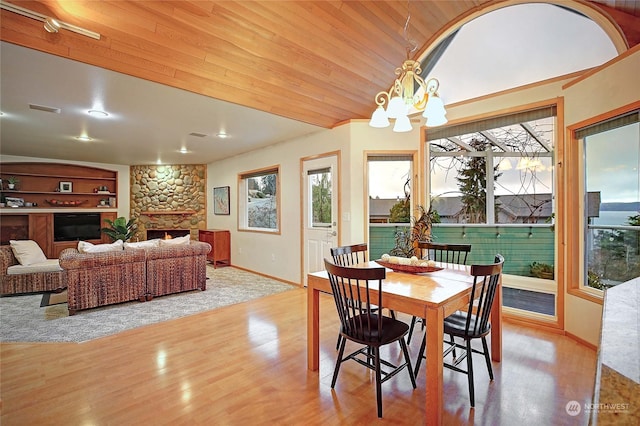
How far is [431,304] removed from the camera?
1782mm

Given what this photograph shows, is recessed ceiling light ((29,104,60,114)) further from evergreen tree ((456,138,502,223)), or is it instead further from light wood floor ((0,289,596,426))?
evergreen tree ((456,138,502,223))

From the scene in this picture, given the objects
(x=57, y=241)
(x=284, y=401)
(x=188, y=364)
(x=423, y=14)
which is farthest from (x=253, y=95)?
(x=57, y=241)

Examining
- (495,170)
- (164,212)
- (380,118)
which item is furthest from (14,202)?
(495,170)

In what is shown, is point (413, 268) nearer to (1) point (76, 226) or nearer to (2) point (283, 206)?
(2) point (283, 206)

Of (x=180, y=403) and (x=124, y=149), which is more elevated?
(x=124, y=149)

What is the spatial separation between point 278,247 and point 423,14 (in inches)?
160

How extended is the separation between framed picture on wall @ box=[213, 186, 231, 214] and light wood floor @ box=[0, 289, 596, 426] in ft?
14.0

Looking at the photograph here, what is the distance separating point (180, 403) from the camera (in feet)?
6.72

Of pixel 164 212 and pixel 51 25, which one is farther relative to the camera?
pixel 164 212

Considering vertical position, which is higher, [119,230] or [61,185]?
[61,185]

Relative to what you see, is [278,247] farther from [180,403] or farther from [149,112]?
[180,403]

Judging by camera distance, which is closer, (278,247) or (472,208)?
(472,208)

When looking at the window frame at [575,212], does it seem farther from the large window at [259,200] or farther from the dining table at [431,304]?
the large window at [259,200]

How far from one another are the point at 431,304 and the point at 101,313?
12.9ft
